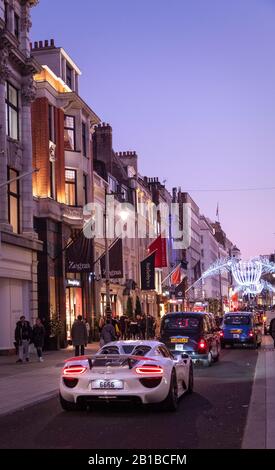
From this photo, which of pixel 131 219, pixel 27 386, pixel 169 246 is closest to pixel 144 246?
pixel 131 219

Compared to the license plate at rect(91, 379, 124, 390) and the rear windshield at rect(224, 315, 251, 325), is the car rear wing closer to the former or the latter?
the license plate at rect(91, 379, 124, 390)

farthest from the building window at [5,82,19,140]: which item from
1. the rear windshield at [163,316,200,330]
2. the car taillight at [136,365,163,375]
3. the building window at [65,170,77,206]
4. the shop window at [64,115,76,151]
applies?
the car taillight at [136,365,163,375]

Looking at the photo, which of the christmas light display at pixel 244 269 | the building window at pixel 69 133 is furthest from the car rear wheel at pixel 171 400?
the christmas light display at pixel 244 269

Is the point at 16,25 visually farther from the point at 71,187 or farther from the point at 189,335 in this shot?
the point at 189,335

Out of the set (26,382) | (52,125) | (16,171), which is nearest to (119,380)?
(26,382)

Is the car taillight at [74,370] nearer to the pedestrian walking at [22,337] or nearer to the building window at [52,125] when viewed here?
the pedestrian walking at [22,337]

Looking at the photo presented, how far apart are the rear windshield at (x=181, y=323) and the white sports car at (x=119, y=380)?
30.5 feet

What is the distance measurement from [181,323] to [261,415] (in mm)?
10925

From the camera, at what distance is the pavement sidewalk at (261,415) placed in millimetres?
9095

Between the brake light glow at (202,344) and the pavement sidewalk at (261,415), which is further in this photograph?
the brake light glow at (202,344)

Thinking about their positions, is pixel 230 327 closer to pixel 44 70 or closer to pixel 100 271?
pixel 100 271

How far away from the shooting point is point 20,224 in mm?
32188

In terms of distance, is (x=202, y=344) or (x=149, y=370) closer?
(x=149, y=370)

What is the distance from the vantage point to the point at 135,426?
10828mm
